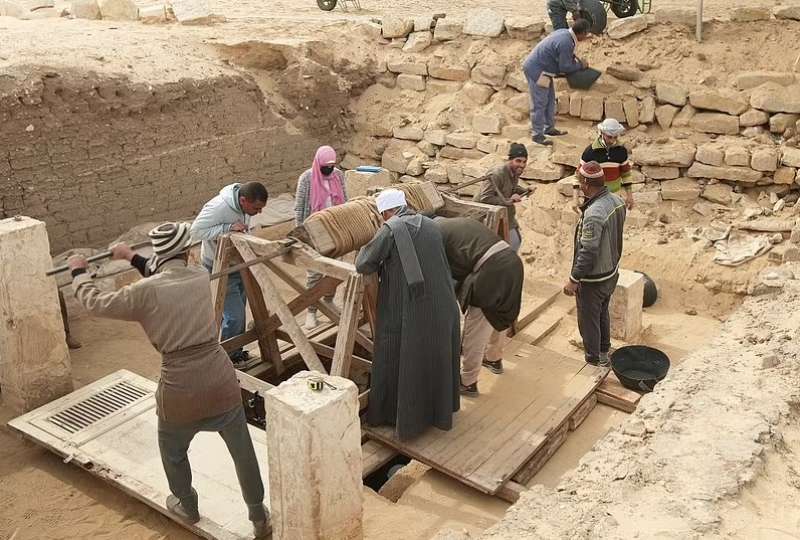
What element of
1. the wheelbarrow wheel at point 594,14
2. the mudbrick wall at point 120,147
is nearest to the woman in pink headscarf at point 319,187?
the mudbrick wall at point 120,147

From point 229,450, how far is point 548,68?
686cm

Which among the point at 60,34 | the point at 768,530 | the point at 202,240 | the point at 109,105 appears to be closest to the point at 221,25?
the point at 60,34

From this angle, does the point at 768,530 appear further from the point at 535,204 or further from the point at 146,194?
the point at 146,194

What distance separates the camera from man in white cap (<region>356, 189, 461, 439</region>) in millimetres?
5422

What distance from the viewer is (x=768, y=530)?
12.5 ft

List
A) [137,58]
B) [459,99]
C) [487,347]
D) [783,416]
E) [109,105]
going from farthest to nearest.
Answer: [459,99], [137,58], [109,105], [487,347], [783,416]

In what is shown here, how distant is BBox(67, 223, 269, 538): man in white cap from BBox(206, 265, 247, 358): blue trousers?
2.29 metres

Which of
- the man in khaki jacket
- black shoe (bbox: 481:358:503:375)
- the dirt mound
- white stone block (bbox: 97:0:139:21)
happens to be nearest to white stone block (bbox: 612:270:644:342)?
the man in khaki jacket

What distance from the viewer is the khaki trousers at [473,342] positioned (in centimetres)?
628

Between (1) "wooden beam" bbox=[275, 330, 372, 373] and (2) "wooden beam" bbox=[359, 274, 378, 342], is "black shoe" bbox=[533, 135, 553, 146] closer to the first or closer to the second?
(1) "wooden beam" bbox=[275, 330, 372, 373]

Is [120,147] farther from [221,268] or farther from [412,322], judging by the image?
[412,322]

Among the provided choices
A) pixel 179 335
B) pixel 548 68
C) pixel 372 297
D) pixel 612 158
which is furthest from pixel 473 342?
pixel 548 68

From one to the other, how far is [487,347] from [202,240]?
8.49 feet

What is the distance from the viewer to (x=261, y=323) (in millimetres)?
6719
